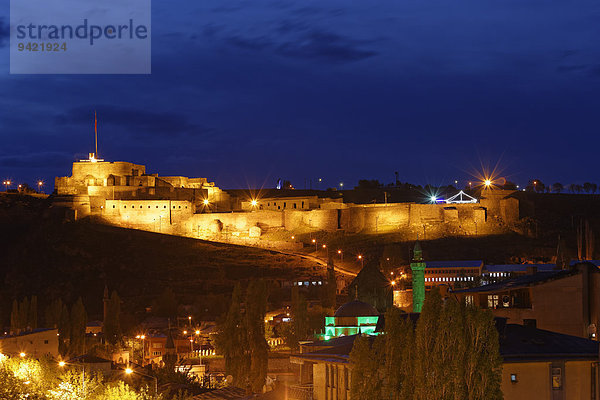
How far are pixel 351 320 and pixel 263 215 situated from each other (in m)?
54.4

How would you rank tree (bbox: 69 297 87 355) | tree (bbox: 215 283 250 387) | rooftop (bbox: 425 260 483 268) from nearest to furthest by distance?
tree (bbox: 215 283 250 387), tree (bbox: 69 297 87 355), rooftop (bbox: 425 260 483 268)

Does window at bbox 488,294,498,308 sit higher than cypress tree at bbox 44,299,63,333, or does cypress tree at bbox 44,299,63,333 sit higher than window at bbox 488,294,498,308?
window at bbox 488,294,498,308

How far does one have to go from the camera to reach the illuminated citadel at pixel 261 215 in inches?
4038

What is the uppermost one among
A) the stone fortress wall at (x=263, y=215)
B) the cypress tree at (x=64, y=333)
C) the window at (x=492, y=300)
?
the stone fortress wall at (x=263, y=215)

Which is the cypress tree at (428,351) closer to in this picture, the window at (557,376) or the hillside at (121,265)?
the window at (557,376)

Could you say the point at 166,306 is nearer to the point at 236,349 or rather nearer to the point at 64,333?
the point at 64,333

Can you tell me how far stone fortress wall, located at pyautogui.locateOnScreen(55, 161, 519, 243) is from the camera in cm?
10262

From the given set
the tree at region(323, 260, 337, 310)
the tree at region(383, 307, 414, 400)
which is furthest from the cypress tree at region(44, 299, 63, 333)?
the tree at region(383, 307, 414, 400)

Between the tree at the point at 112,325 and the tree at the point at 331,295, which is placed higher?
the tree at the point at 331,295

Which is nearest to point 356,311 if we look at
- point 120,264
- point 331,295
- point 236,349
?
point 236,349

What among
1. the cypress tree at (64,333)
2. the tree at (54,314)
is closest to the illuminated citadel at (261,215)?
the tree at (54,314)

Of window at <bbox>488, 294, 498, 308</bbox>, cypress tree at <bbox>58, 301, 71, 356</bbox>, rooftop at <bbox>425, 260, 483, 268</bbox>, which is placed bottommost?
cypress tree at <bbox>58, 301, 71, 356</bbox>

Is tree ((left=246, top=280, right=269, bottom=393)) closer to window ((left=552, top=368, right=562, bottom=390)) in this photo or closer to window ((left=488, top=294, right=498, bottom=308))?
window ((left=488, top=294, right=498, bottom=308))

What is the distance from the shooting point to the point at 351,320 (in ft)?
171
